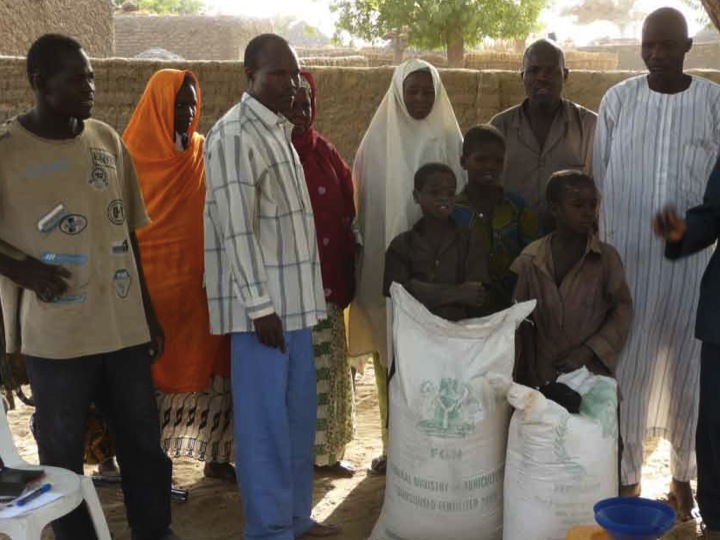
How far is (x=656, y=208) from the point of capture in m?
3.67

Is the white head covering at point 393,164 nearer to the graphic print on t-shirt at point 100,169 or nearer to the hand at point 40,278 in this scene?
the graphic print on t-shirt at point 100,169

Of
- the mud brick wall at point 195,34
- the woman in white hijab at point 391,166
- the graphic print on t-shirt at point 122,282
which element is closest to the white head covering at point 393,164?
the woman in white hijab at point 391,166

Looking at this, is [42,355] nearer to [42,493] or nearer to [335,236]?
→ [42,493]

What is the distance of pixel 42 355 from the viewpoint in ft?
9.68

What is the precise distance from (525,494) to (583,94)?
12.4 feet

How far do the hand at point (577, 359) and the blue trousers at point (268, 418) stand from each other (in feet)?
2.97

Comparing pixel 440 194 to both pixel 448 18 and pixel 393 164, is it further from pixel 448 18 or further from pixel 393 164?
pixel 448 18

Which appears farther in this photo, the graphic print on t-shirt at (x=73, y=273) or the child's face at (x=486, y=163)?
the child's face at (x=486, y=163)

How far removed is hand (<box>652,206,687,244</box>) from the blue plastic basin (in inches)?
34.1

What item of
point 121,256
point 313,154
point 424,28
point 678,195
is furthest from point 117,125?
point 424,28

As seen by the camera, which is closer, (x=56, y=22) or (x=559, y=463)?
(x=559, y=463)

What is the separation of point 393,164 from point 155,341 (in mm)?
1198

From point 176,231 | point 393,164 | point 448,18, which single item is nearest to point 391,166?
point 393,164

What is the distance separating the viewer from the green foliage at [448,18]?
17.7 m
